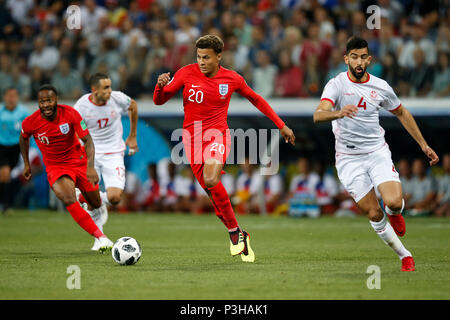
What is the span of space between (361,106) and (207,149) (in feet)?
6.22

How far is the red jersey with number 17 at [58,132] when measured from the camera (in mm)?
10238

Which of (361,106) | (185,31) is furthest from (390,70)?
(361,106)

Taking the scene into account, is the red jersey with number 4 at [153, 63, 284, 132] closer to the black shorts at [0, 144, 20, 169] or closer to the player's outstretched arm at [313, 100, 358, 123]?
the player's outstretched arm at [313, 100, 358, 123]

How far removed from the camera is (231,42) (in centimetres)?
1961

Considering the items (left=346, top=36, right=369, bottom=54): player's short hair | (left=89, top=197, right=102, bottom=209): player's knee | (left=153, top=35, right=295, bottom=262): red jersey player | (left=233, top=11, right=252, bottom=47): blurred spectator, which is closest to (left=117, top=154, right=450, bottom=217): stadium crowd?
→ (left=233, top=11, right=252, bottom=47): blurred spectator

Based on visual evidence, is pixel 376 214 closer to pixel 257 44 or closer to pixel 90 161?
pixel 90 161

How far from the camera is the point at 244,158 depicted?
66.4 ft

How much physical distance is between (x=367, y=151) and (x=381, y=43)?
945 centimetres

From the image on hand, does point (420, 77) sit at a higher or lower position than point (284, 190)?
higher

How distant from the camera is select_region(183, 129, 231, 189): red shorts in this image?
9266 mm

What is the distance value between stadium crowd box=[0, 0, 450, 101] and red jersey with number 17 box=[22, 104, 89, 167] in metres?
8.66

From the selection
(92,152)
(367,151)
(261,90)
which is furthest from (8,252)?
(261,90)
